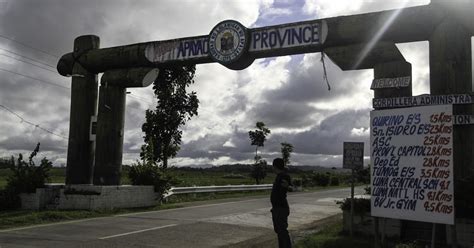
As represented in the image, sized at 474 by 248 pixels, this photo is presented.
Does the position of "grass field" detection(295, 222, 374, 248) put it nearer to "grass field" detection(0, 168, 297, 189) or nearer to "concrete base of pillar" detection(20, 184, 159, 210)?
"concrete base of pillar" detection(20, 184, 159, 210)

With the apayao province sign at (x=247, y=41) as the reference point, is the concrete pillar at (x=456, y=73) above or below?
below

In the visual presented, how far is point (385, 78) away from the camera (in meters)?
10.1

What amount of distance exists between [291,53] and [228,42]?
1790 mm

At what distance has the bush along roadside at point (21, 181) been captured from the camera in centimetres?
1453

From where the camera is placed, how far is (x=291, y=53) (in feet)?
39.5

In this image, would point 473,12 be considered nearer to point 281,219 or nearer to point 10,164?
point 281,219

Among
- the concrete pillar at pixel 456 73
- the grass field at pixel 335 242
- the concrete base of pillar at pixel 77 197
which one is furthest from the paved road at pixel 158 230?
the concrete pillar at pixel 456 73

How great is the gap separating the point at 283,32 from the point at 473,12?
4489mm

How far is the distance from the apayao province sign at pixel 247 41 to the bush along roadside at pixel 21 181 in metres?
6.00

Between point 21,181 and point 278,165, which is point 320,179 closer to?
point 21,181

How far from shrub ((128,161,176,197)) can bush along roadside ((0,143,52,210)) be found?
298 cm

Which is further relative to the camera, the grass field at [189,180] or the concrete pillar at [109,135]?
the grass field at [189,180]

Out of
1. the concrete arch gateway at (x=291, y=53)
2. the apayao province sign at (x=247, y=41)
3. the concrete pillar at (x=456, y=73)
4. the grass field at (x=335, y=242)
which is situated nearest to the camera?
the grass field at (x=335, y=242)

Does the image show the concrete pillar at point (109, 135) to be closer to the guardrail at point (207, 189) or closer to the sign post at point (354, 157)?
the guardrail at point (207, 189)
